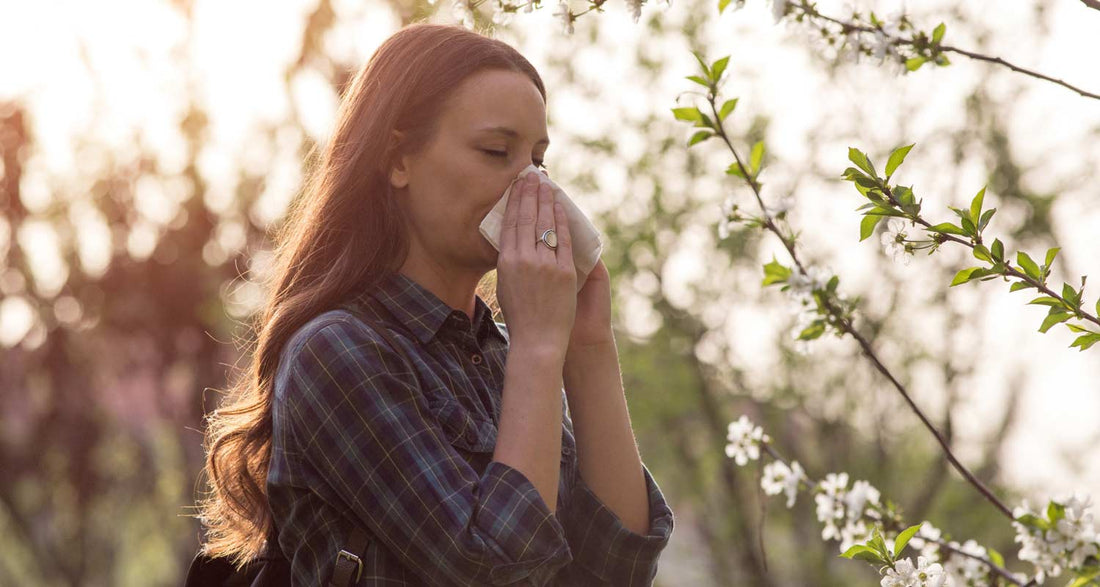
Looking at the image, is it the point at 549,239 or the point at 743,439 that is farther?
the point at 743,439

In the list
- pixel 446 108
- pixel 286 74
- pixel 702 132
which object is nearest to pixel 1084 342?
pixel 702 132

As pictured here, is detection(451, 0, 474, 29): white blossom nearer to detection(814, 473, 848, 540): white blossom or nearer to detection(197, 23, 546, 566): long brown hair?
detection(197, 23, 546, 566): long brown hair

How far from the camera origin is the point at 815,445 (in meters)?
10.8

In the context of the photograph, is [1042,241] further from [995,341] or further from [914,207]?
[914,207]

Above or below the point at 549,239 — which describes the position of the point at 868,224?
above

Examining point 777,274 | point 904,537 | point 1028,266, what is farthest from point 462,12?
point 904,537

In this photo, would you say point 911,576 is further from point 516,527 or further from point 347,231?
point 347,231

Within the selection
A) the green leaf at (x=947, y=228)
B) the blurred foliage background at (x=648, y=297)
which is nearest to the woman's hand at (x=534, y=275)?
the green leaf at (x=947, y=228)

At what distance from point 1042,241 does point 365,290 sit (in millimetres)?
7922

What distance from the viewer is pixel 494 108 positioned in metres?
2.17

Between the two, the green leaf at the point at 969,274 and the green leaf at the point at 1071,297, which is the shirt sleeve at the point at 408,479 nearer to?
the green leaf at the point at 969,274

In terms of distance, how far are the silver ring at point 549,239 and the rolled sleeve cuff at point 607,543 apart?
0.50 meters

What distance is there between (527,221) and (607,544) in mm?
651

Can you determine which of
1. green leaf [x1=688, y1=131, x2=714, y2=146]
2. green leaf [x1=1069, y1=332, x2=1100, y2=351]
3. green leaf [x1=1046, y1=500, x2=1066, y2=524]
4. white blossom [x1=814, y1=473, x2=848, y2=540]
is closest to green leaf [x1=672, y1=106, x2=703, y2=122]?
green leaf [x1=688, y1=131, x2=714, y2=146]
